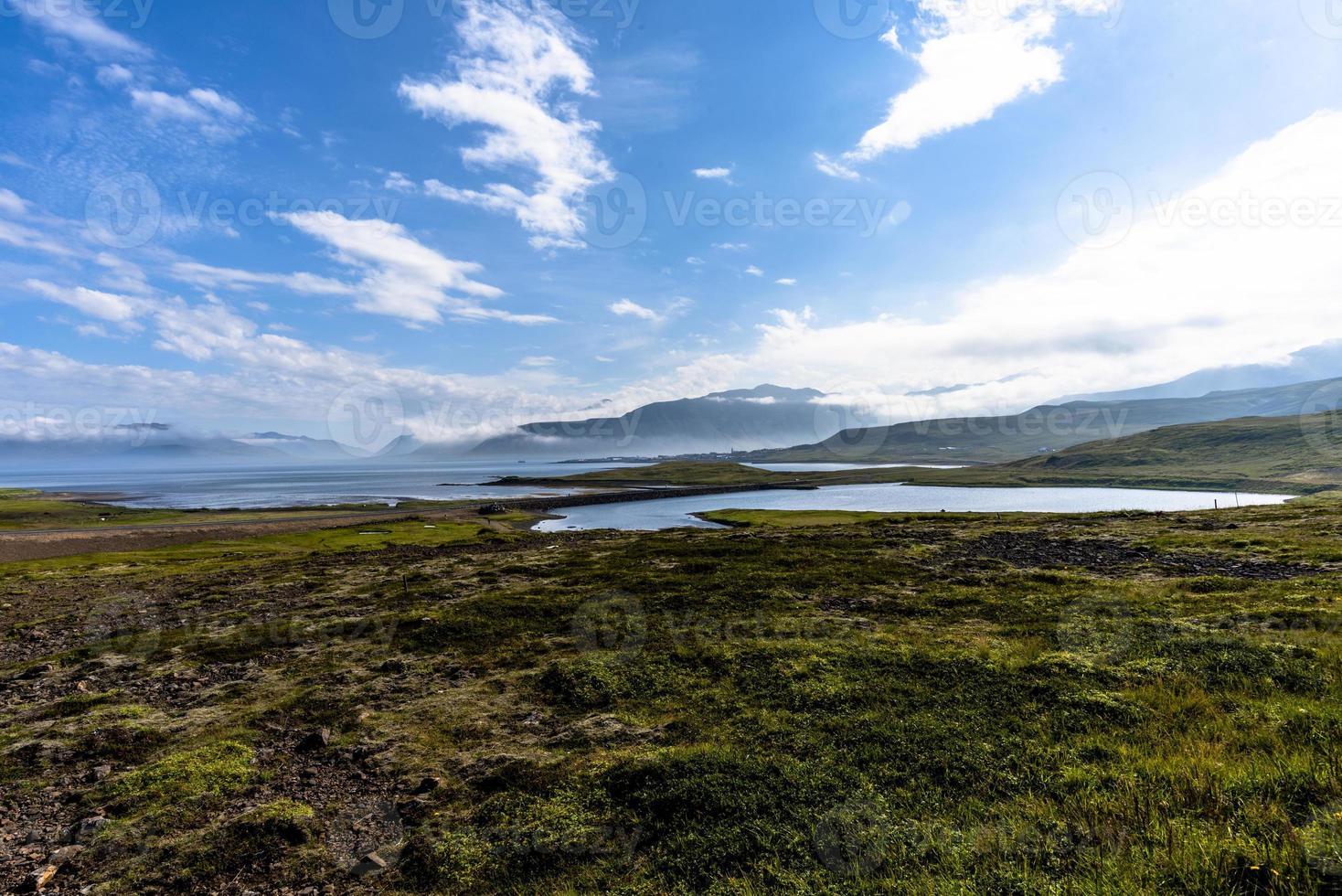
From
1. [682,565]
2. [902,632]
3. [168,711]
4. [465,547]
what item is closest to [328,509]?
→ [465,547]

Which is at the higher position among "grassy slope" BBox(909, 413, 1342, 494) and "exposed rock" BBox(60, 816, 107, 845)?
"exposed rock" BBox(60, 816, 107, 845)

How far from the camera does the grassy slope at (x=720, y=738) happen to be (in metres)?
7.97

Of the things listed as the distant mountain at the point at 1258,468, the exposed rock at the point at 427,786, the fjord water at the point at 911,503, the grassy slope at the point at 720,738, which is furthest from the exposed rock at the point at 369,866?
the distant mountain at the point at 1258,468

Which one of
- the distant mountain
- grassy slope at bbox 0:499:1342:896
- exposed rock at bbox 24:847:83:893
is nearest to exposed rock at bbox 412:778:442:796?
grassy slope at bbox 0:499:1342:896

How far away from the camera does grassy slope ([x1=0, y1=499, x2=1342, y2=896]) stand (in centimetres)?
797

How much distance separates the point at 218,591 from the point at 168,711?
73.6 feet

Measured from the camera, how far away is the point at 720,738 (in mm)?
12352

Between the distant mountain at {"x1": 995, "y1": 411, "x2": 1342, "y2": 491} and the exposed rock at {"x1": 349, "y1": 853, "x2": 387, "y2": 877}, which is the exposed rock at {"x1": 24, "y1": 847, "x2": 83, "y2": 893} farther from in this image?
the distant mountain at {"x1": 995, "y1": 411, "x2": 1342, "y2": 491}

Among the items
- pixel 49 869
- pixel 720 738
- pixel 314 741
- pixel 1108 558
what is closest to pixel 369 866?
pixel 49 869

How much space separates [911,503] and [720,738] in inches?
4670

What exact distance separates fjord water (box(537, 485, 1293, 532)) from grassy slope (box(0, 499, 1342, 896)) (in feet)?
211

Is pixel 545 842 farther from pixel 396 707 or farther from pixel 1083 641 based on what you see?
pixel 1083 641

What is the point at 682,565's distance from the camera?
37250 mm

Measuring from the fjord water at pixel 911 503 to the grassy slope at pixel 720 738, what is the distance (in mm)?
64423
